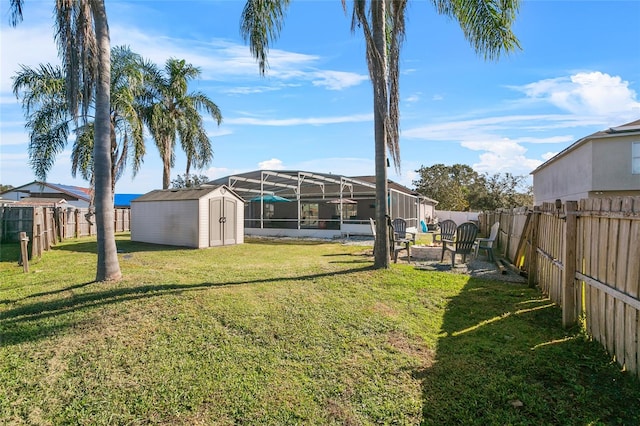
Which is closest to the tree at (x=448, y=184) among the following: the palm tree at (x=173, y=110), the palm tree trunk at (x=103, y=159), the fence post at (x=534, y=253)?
the palm tree at (x=173, y=110)

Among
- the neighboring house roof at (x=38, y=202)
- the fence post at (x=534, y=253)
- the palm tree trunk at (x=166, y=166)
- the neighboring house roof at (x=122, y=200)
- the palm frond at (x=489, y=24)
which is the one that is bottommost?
the fence post at (x=534, y=253)

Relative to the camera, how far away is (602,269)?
3328mm

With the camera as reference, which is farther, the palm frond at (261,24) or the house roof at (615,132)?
the house roof at (615,132)

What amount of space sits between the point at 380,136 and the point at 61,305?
651 centimetres

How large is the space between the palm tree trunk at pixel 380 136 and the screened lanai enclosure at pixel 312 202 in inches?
356

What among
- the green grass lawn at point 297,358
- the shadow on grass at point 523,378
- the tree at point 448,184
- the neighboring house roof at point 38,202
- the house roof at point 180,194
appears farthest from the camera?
the tree at point 448,184

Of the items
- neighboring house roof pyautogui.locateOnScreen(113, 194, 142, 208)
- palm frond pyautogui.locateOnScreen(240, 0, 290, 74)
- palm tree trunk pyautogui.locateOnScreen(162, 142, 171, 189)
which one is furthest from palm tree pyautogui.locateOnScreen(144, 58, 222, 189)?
neighboring house roof pyautogui.locateOnScreen(113, 194, 142, 208)

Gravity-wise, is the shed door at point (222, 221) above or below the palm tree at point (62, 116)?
below

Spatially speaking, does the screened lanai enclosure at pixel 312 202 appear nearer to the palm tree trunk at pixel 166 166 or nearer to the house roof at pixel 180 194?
the palm tree trunk at pixel 166 166

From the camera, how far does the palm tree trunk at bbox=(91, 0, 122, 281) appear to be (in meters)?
6.17

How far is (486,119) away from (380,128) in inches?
493

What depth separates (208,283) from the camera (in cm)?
635

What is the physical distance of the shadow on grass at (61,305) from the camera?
4219 millimetres

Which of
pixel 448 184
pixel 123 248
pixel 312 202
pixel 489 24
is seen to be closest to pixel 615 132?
pixel 489 24
